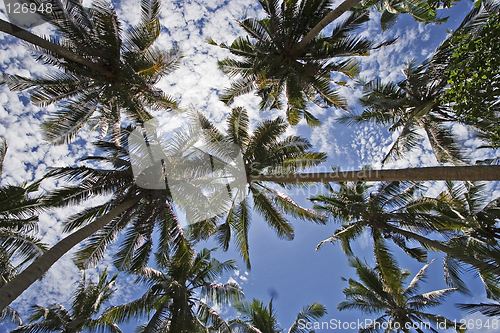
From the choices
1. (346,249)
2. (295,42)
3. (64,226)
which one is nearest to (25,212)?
(64,226)

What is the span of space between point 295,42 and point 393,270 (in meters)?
9.67

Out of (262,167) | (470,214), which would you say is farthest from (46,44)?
(470,214)

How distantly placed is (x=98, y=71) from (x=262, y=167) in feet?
21.0

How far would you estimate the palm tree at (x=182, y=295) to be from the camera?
35.0 ft

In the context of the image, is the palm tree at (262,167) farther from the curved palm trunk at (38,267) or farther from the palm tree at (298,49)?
the curved palm trunk at (38,267)

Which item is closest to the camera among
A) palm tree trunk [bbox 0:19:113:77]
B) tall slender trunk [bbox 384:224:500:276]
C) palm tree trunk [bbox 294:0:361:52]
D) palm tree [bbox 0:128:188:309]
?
tall slender trunk [bbox 384:224:500:276]

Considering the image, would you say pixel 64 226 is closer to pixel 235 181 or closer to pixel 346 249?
pixel 235 181

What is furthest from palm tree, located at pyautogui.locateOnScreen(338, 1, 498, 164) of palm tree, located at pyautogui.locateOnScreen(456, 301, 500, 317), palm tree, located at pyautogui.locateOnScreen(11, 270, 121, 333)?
palm tree, located at pyautogui.locateOnScreen(11, 270, 121, 333)

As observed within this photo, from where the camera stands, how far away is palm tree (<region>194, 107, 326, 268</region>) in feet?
32.2

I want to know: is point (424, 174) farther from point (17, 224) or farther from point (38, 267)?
point (17, 224)

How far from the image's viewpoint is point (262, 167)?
9406 mm

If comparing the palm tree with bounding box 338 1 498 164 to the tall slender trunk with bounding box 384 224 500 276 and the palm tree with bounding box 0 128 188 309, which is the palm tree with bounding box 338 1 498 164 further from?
the palm tree with bounding box 0 128 188 309

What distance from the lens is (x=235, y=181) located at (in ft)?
32.0

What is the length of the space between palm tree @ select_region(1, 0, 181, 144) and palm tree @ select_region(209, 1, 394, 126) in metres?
2.89
